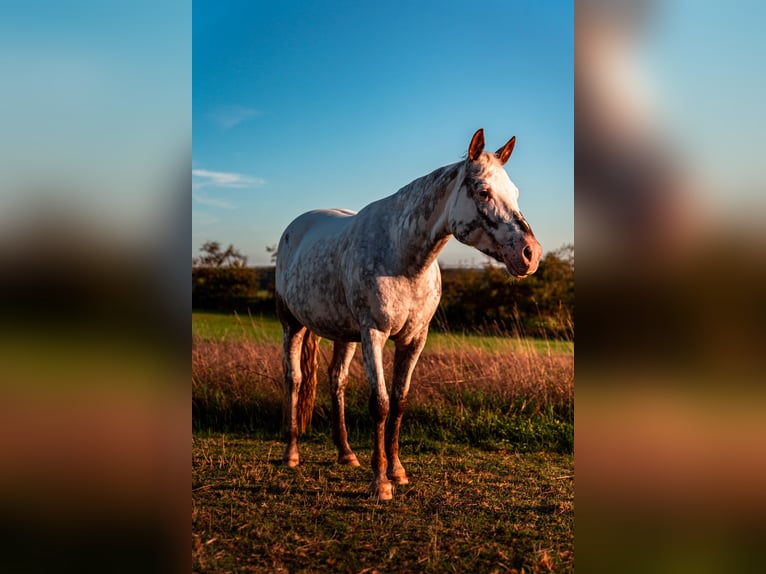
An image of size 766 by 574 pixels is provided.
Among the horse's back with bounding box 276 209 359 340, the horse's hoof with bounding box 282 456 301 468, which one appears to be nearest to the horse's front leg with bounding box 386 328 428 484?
the horse's back with bounding box 276 209 359 340

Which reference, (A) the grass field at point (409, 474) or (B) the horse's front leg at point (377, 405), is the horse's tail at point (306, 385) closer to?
(A) the grass field at point (409, 474)

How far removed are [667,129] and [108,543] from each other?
145cm

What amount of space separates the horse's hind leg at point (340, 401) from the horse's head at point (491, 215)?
2058 millimetres

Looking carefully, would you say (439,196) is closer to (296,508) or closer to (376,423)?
(376,423)

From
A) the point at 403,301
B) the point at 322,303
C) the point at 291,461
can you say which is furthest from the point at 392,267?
the point at 291,461

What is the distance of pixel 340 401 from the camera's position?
16.5 feet

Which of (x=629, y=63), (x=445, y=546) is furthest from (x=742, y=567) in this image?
(x=445, y=546)

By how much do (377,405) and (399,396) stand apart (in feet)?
1.08

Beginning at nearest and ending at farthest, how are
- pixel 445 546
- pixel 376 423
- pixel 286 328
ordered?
pixel 445 546 → pixel 376 423 → pixel 286 328

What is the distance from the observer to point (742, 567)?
926 millimetres

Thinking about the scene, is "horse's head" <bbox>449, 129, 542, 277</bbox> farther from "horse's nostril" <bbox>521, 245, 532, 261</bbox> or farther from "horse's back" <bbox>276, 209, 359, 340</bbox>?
"horse's back" <bbox>276, 209, 359, 340</bbox>

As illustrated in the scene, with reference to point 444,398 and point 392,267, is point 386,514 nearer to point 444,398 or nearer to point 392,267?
point 392,267

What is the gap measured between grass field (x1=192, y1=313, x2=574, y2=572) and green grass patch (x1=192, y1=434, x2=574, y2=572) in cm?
1

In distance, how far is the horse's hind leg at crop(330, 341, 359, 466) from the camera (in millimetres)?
4879
